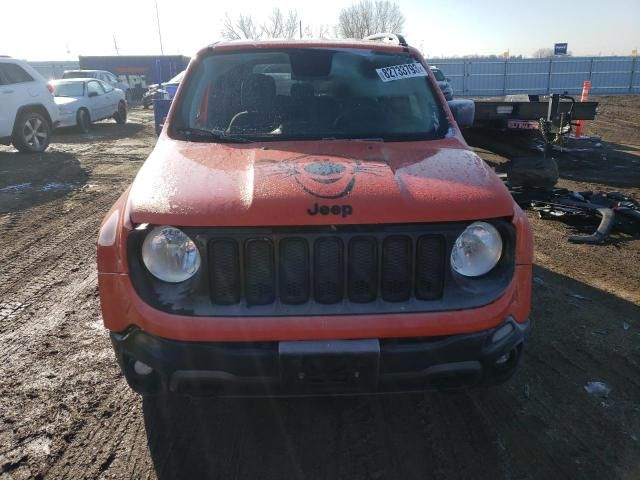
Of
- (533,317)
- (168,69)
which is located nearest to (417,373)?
(533,317)

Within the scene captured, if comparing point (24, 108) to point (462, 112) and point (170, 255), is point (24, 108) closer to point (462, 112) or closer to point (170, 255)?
point (462, 112)

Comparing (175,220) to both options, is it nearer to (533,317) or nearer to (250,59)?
(250,59)

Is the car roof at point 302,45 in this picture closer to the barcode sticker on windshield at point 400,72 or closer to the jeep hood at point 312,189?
the barcode sticker on windshield at point 400,72

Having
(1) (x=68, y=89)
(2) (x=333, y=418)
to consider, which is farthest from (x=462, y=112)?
(1) (x=68, y=89)

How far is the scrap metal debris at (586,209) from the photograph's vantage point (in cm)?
611

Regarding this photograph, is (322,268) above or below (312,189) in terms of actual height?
below

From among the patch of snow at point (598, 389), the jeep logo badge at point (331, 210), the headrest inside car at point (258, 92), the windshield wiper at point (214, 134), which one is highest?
the headrest inside car at point (258, 92)

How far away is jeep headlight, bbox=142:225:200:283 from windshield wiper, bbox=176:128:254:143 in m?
1.05

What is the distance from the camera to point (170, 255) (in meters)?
2.41

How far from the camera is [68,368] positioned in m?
3.49

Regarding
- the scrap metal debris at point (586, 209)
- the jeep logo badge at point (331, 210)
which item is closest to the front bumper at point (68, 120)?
the scrap metal debris at point (586, 209)

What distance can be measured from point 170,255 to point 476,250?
1399 millimetres

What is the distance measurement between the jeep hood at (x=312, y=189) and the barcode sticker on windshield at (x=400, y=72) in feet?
3.26

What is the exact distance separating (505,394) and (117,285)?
229 centimetres
